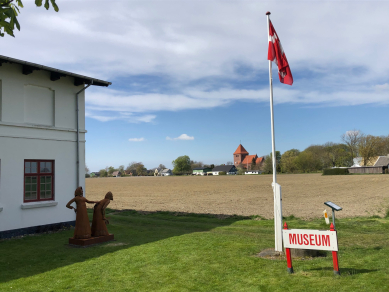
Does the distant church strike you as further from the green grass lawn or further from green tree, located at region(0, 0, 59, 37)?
green tree, located at region(0, 0, 59, 37)

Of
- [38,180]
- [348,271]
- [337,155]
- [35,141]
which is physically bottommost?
[348,271]

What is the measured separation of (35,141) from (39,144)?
196 mm

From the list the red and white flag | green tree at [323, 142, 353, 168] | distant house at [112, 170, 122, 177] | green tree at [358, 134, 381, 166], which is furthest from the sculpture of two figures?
distant house at [112, 170, 122, 177]

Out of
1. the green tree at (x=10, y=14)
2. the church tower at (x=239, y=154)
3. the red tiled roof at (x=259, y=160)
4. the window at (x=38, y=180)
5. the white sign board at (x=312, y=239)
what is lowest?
the white sign board at (x=312, y=239)

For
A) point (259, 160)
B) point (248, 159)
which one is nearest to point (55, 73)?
point (259, 160)

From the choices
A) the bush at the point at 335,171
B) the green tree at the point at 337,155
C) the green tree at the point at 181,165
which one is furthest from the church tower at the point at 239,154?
the bush at the point at 335,171

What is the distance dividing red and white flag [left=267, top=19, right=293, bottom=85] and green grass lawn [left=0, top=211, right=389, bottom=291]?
14.7 ft

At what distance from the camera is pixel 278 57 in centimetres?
805

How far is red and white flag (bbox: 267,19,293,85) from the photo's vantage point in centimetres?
803

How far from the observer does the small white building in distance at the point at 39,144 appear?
37.5 ft

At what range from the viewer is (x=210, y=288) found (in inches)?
219

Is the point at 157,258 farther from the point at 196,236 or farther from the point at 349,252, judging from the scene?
the point at 349,252

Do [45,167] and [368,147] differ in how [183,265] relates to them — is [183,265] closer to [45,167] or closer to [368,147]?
[45,167]

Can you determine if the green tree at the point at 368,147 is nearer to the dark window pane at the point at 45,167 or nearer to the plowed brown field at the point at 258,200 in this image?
the plowed brown field at the point at 258,200
